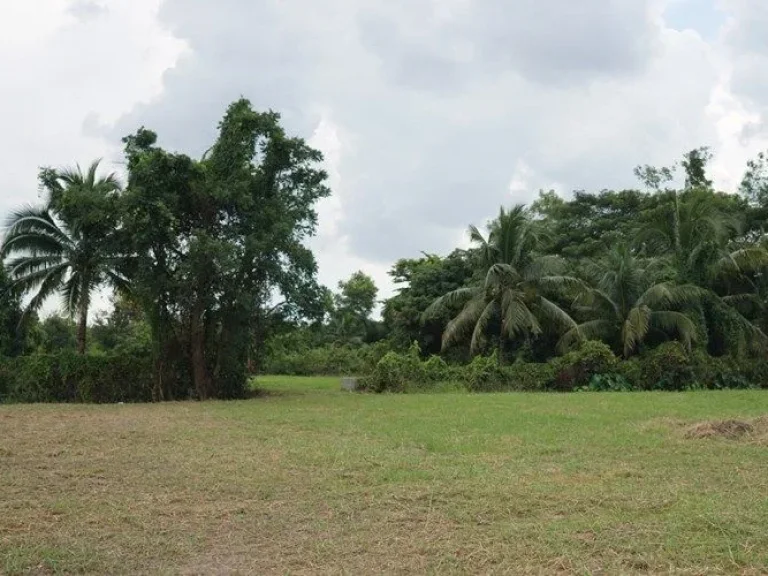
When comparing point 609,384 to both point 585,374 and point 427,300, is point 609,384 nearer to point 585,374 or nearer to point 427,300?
point 585,374

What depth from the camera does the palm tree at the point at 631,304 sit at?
23266mm

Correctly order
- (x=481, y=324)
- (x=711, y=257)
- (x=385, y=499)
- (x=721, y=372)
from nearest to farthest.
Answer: (x=385, y=499) < (x=721, y=372) < (x=711, y=257) < (x=481, y=324)

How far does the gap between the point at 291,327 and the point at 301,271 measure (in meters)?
1.83

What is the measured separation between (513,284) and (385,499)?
62.7 feet

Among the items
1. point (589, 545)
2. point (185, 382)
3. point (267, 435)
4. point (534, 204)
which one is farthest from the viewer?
point (534, 204)

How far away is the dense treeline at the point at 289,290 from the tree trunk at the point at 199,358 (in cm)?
4

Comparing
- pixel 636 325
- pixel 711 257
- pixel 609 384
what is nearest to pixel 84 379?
pixel 609 384

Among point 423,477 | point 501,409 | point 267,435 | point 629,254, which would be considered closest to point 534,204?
point 629,254

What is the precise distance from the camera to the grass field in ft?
15.8

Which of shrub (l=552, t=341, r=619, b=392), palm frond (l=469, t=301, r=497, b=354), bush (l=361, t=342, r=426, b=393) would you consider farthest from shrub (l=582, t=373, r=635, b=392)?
bush (l=361, t=342, r=426, b=393)

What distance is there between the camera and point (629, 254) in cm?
2397

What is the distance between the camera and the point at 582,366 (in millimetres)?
21891

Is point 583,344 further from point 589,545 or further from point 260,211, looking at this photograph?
point 589,545

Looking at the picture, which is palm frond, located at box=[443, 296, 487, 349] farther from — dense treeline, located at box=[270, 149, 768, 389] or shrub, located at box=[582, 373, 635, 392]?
shrub, located at box=[582, 373, 635, 392]
